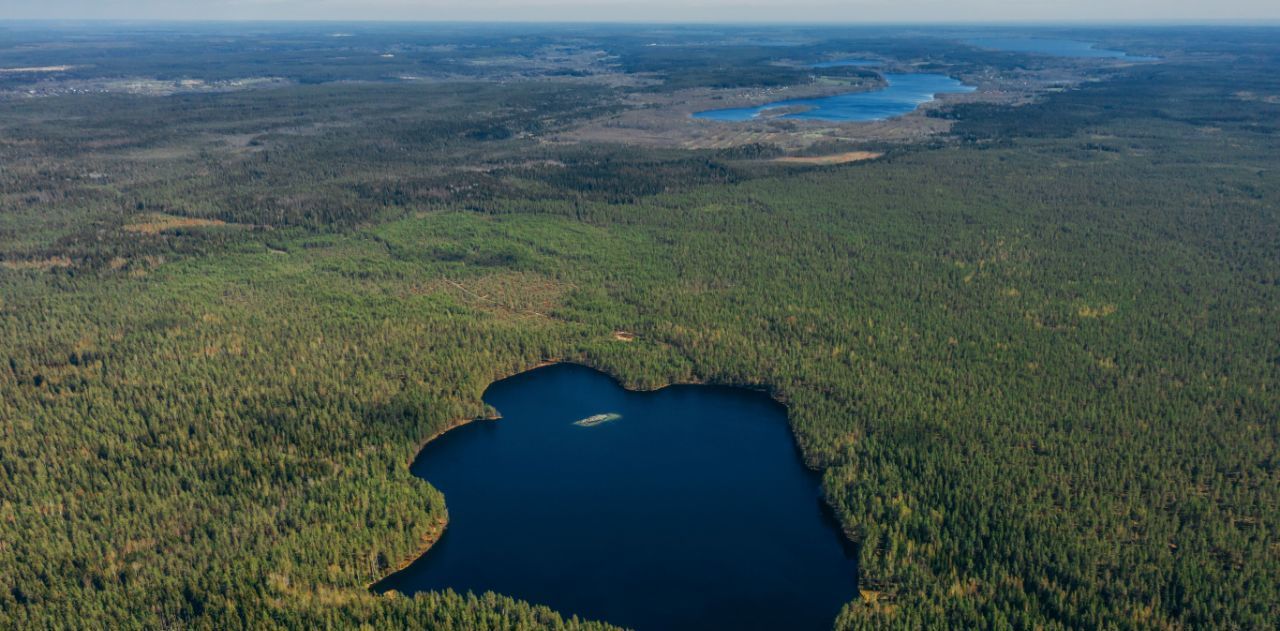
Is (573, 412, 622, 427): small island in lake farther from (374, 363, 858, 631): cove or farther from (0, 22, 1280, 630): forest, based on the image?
(0, 22, 1280, 630): forest

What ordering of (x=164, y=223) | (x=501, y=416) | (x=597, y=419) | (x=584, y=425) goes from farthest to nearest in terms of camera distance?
(x=164, y=223) → (x=501, y=416) → (x=597, y=419) → (x=584, y=425)

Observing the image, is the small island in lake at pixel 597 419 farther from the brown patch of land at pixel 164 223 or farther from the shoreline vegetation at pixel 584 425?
the brown patch of land at pixel 164 223

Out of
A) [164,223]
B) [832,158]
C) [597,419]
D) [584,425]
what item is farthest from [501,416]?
[832,158]

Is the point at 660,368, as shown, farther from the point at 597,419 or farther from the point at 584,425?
the point at 584,425

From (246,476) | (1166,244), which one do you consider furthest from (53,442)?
(1166,244)

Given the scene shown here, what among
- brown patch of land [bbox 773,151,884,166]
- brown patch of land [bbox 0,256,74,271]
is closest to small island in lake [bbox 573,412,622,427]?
brown patch of land [bbox 0,256,74,271]

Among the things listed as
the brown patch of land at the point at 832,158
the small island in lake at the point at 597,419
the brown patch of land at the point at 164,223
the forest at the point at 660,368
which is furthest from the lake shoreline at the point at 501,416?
the brown patch of land at the point at 832,158
